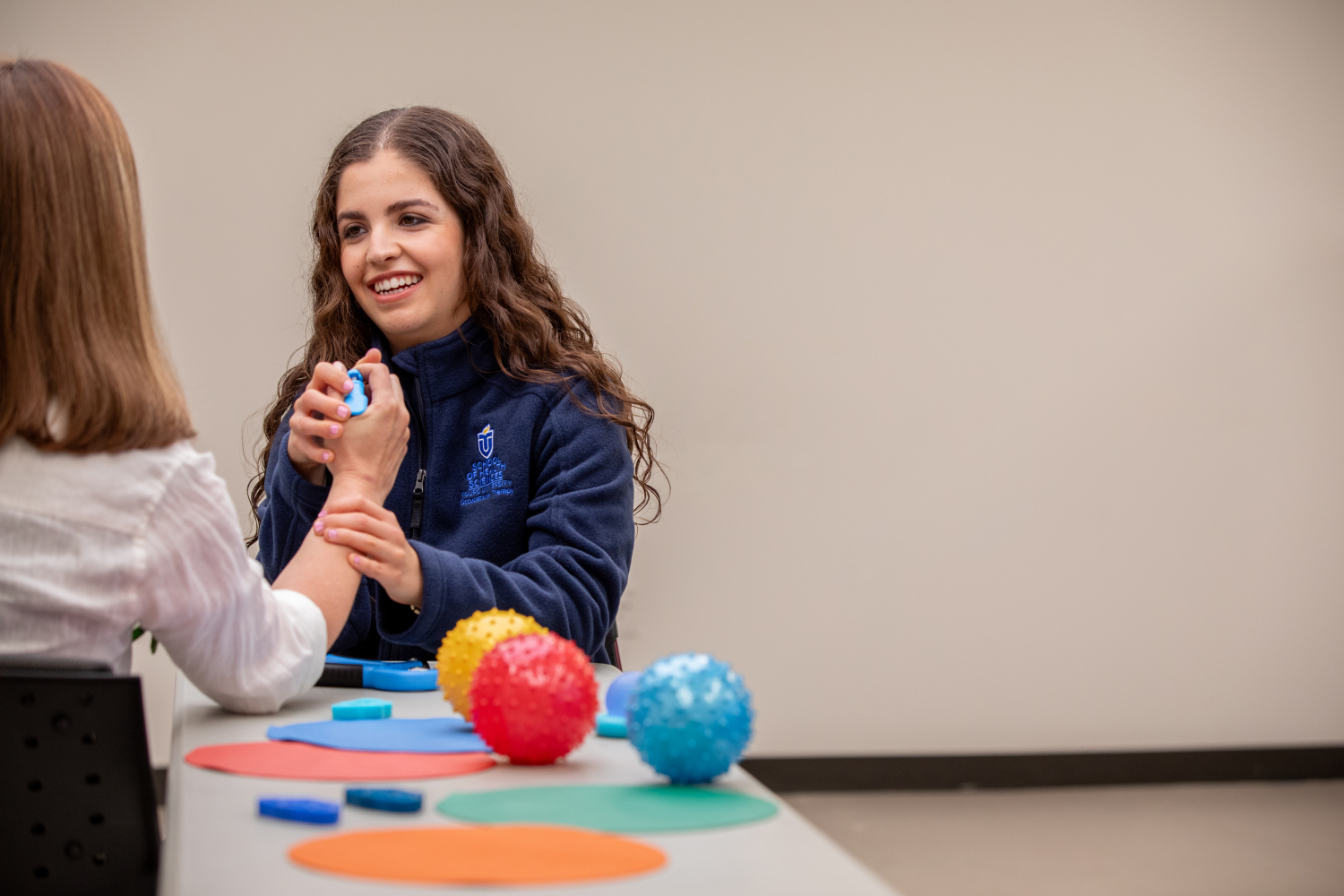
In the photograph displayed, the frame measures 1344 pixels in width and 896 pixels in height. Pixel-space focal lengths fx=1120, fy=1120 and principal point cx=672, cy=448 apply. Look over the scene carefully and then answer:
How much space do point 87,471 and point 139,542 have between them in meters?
0.06

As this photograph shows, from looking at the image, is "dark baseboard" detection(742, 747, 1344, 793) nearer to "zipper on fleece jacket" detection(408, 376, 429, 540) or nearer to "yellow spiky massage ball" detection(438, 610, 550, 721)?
"zipper on fleece jacket" detection(408, 376, 429, 540)

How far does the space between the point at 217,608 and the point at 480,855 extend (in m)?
0.39

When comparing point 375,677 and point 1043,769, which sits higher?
point 375,677

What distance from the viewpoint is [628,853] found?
22.9 inches

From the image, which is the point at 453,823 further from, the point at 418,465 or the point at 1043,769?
the point at 1043,769

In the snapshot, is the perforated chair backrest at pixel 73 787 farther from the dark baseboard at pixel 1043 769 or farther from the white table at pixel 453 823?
the dark baseboard at pixel 1043 769

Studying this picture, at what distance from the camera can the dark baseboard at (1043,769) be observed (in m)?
3.37

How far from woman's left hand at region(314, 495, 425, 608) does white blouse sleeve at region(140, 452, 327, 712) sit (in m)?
0.12

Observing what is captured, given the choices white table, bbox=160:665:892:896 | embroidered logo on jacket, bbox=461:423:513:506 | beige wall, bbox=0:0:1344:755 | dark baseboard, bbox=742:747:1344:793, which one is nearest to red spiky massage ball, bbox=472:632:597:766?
white table, bbox=160:665:892:896

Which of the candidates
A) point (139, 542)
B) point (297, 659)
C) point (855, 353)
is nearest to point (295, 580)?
point (297, 659)

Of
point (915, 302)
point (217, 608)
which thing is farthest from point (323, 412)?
point (915, 302)

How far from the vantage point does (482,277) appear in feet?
5.15

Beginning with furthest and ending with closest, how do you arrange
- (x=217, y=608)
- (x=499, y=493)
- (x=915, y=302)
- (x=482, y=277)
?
(x=915, y=302) → (x=482, y=277) → (x=499, y=493) → (x=217, y=608)

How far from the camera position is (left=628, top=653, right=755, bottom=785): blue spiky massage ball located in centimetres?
71
